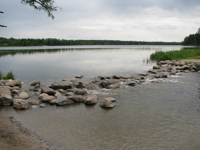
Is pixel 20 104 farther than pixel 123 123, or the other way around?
pixel 20 104

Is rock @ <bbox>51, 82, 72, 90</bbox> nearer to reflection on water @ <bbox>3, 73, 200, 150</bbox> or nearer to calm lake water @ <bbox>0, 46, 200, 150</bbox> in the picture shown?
calm lake water @ <bbox>0, 46, 200, 150</bbox>

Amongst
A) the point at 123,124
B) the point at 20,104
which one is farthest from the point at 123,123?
the point at 20,104

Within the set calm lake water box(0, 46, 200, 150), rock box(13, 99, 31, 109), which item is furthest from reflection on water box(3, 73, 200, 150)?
rock box(13, 99, 31, 109)

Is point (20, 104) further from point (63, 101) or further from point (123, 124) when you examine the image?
point (123, 124)

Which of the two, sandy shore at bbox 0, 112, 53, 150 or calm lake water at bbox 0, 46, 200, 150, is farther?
calm lake water at bbox 0, 46, 200, 150

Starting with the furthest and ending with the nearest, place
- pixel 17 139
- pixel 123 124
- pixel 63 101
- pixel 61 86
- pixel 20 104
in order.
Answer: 1. pixel 61 86
2. pixel 63 101
3. pixel 20 104
4. pixel 123 124
5. pixel 17 139

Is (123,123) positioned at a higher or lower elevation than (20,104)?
lower

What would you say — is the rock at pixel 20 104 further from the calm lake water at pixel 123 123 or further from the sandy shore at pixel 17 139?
the sandy shore at pixel 17 139

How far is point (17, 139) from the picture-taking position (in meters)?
5.57

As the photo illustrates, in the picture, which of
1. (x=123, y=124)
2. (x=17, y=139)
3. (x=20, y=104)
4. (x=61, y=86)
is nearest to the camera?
(x=17, y=139)

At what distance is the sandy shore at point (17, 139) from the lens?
16.8 ft

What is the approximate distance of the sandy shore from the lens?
5125mm

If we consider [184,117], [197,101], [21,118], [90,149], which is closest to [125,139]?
[90,149]

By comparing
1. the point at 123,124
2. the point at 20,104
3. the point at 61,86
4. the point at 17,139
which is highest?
the point at 61,86
